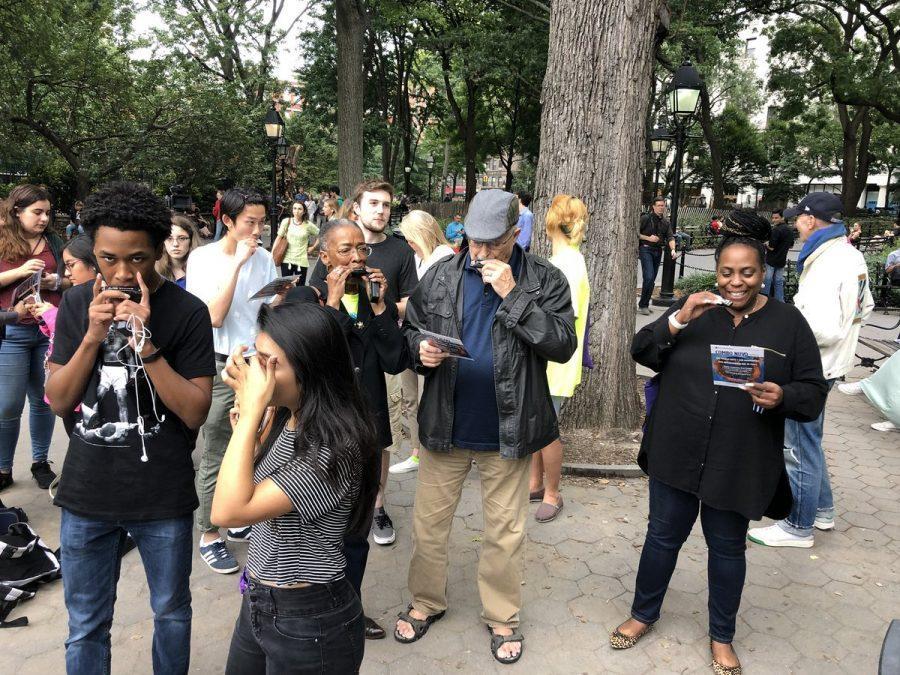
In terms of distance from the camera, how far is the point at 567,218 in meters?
4.26

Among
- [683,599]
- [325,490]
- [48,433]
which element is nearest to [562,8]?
[683,599]

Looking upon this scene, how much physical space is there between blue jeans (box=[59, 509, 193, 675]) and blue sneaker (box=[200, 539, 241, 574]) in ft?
4.49

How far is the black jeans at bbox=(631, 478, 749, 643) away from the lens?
9.64 feet

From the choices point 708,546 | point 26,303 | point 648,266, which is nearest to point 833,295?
point 708,546

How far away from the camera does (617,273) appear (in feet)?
17.9

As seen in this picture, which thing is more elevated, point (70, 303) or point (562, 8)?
point (562, 8)

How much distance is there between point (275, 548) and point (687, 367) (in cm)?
191

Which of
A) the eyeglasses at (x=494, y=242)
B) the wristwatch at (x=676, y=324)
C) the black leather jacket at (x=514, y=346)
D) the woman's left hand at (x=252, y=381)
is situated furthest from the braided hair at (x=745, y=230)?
the woman's left hand at (x=252, y=381)

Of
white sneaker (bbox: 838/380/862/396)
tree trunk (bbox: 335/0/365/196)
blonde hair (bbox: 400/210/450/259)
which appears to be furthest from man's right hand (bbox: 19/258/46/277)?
tree trunk (bbox: 335/0/365/196)

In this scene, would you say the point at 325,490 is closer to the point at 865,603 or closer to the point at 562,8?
the point at 865,603

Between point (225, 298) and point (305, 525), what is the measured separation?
6.86 ft

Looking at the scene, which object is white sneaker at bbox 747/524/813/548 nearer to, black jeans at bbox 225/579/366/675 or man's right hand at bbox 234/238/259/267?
black jeans at bbox 225/579/366/675

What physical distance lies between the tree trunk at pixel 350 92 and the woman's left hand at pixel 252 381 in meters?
14.7

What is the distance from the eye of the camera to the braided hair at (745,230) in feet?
9.49
